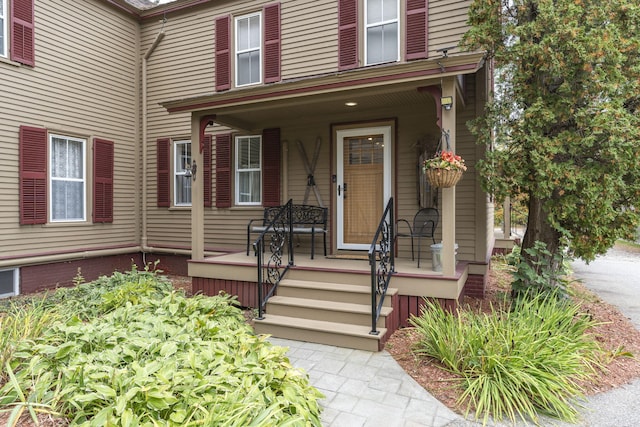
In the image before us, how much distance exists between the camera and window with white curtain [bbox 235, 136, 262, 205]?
7.19 m

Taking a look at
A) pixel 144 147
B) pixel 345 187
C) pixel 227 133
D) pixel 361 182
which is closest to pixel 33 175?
pixel 144 147

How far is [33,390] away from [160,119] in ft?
23.2

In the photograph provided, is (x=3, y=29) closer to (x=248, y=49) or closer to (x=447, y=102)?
(x=248, y=49)

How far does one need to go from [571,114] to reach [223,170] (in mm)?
5670

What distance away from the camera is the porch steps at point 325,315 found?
154 inches

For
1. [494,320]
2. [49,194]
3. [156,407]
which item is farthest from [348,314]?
[49,194]

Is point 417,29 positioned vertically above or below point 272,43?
below

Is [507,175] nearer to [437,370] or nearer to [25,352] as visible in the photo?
[437,370]

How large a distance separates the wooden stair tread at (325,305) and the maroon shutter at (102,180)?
4695 mm

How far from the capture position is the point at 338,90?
468 centimetres

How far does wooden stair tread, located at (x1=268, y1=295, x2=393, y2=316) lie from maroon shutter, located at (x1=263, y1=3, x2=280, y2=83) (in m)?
4.27

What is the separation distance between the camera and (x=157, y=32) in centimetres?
816

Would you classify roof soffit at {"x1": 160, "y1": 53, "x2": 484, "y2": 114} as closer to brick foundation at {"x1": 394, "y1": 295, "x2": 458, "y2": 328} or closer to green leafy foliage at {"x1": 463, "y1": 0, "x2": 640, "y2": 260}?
green leafy foliage at {"x1": 463, "y1": 0, "x2": 640, "y2": 260}

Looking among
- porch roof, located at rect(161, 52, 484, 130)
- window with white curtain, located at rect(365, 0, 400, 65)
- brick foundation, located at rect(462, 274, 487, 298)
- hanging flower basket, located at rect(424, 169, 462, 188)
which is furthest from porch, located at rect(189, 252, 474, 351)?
window with white curtain, located at rect(365, 0, 400, 65)
